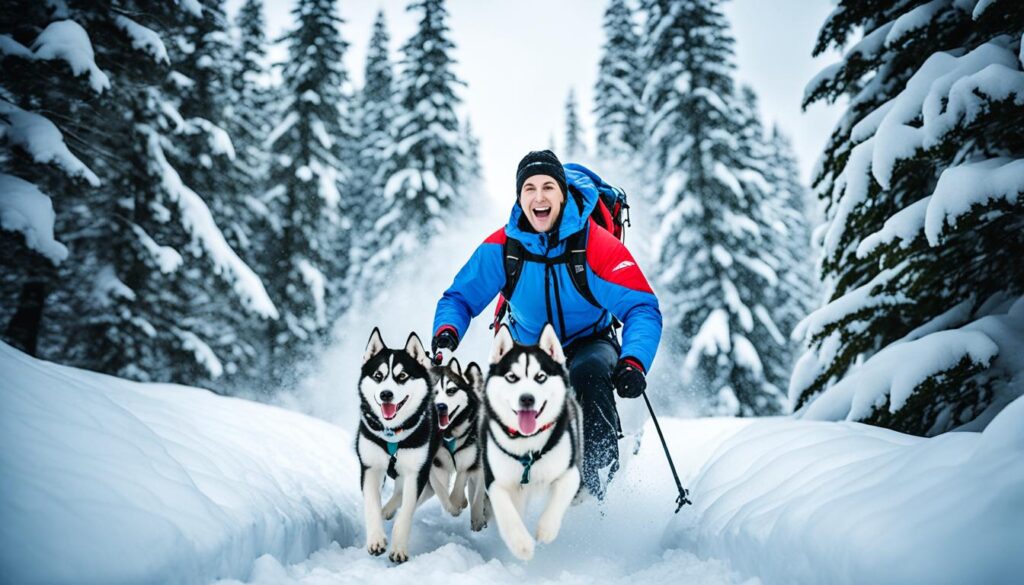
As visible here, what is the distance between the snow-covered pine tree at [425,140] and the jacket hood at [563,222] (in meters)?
15.1

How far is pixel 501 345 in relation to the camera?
11.9 feet

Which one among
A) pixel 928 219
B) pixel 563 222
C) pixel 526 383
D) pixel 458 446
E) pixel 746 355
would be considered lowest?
pixel 458 446

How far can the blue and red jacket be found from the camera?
12.8 ft

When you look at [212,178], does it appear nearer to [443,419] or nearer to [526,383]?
[443,419]

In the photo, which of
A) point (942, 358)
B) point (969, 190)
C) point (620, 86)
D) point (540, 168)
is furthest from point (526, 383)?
point (620, 86)

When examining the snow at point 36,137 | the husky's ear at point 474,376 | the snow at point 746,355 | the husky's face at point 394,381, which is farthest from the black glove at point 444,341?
the snow at point 746,355

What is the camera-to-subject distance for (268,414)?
572 cm

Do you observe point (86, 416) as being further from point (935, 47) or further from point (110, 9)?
point (110, 9)

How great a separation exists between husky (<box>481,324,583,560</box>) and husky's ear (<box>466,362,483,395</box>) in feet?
3.06

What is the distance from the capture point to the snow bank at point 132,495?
6.20 feet

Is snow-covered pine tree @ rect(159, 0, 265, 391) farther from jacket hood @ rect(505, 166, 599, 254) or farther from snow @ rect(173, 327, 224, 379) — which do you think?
jacket hood @ rect(505, 166, 599, 254)

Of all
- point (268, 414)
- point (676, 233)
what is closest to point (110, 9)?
point (268, 414)

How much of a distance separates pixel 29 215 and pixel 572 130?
3288 cm

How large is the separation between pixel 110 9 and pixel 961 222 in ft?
35.9
